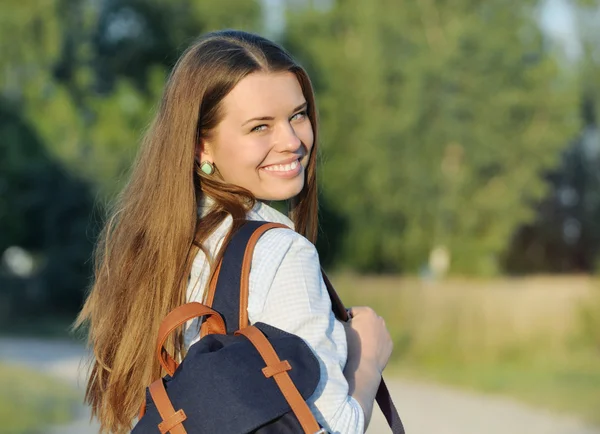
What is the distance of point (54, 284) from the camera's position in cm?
2673

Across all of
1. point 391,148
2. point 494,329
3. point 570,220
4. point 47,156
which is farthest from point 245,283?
point 570,220

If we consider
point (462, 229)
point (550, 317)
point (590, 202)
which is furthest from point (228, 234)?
point (590, 202)

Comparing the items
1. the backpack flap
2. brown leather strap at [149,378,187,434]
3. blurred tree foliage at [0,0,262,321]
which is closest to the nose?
the backpack flap

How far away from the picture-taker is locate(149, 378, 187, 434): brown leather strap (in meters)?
1.81

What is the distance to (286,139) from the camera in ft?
7.11

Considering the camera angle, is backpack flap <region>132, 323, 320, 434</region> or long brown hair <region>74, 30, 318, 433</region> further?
long brown hair <region>74, 30, 318, 433</region>

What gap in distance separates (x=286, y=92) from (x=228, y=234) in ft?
1.23

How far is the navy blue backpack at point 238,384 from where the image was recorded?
1800 mm

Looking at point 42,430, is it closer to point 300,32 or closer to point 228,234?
point 228,234

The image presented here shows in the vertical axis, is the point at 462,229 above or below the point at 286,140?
below

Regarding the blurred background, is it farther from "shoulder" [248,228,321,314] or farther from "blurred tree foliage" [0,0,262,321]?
"shoulder" [248,228,321,314]

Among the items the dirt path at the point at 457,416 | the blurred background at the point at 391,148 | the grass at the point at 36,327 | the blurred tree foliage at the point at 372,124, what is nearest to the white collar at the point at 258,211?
the dirt path at the point at 457,416

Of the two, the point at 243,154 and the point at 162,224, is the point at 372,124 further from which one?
the point at 162,224

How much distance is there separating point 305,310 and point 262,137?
0.47 m
